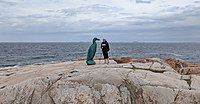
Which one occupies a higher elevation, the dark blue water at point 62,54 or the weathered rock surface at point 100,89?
the weathered rock surface at point 100,89

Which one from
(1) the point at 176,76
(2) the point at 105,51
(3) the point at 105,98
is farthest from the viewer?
(2) the point at 105,51

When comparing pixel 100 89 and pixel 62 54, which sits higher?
pixel 100 89

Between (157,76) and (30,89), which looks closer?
(30,89)

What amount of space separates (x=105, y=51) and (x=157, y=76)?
608cm

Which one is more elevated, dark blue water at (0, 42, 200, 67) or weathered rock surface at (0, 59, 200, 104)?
weathered rock surface at (0, 59, 200, 104)

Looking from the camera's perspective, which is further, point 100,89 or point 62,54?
point 62,54

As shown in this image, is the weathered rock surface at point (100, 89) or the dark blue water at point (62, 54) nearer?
the weathered rock surface at point (100, 89)

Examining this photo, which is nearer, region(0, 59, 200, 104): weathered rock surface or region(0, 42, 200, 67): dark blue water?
region(0, 59, 200, 104): weathered rock surface

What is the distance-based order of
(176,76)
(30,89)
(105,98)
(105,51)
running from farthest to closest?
(105,51) → (176,76) → (30,89) → (105,98)

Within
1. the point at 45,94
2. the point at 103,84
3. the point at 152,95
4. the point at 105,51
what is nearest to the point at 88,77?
the point at 103,84

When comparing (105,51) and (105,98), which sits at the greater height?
(105,51)

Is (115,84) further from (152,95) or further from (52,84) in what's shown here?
(52,84)

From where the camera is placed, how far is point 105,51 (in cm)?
2373

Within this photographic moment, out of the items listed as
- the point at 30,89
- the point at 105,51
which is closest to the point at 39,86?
the point at 30,89
